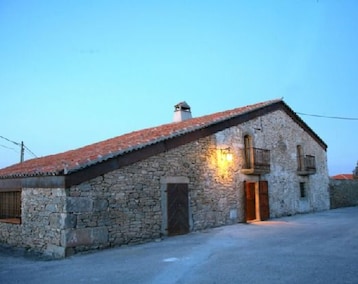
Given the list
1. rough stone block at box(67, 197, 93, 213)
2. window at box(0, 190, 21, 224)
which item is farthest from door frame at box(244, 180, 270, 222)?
window at box(0, 190, 21, 224)

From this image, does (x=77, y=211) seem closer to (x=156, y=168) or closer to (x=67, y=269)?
(x=67, y=269)

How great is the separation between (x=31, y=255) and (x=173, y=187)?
438 centimetres

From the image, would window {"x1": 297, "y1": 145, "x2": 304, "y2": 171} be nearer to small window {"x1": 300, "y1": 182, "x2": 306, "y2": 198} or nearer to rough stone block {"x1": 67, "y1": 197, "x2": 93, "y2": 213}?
small window {"x1": 300, "y1": 182, "x2": 306, "y2": 198}

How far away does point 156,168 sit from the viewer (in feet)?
33.8

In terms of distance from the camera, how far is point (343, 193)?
22.5 meters

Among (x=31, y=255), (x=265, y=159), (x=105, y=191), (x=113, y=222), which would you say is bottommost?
(x=31, y=255)

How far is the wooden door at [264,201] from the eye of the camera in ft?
47.4

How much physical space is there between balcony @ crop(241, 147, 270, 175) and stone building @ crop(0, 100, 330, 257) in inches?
1.7

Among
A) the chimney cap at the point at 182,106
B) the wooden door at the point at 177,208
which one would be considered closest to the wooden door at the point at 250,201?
the wooden door at the point at 177,208

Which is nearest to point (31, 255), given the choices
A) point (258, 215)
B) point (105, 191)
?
point (105, 191)

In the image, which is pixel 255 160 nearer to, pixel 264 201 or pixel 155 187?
pixel 264 201

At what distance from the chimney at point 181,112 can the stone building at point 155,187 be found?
4.21 meters

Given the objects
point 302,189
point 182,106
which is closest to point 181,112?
point 182,106

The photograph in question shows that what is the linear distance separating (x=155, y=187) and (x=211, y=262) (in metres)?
4.01
